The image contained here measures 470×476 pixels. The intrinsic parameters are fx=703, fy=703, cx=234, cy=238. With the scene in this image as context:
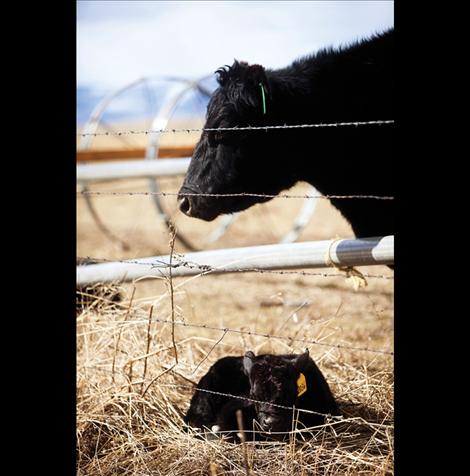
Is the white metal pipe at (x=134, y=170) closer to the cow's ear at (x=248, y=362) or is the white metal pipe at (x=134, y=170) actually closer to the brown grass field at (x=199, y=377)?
the brown grass field at (x=199, y=377)

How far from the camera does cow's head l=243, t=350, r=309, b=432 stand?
3.12m

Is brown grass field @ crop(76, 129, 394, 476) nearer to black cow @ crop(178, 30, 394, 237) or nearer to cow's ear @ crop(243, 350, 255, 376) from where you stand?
cow's ear @ crop(243, 350, 255, 376)

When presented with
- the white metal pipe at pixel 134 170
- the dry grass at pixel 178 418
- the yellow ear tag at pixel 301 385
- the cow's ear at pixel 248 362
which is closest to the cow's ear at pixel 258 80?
the dry grass at pixel 178 418

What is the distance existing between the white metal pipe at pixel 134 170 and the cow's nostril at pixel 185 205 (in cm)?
265

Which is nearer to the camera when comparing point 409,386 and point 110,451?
point 409,386

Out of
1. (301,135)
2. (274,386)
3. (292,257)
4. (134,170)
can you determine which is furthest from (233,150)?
(134,170)

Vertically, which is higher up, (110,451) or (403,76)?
(403,76)

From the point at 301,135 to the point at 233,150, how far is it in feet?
1.32

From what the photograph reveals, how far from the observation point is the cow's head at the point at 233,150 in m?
3.92
